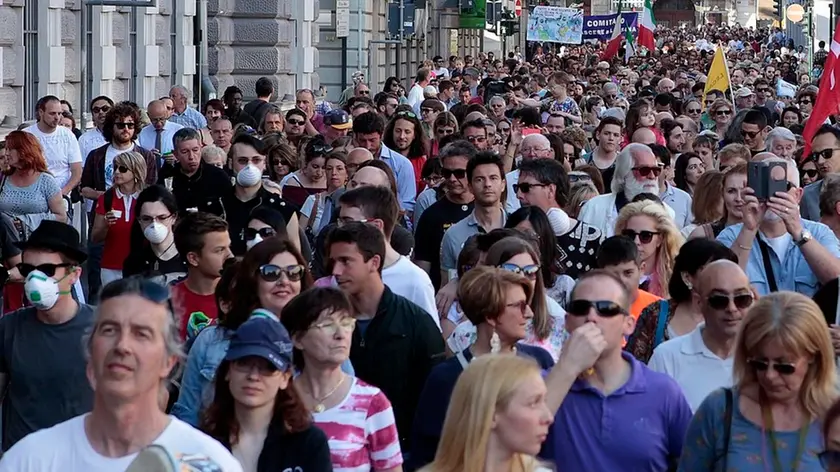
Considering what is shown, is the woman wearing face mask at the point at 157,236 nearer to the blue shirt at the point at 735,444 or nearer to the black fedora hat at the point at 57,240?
the black fedora hat at the point at 57,240

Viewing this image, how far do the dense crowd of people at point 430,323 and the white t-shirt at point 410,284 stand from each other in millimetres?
16

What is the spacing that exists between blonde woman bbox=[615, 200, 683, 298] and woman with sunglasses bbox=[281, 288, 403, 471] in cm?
279

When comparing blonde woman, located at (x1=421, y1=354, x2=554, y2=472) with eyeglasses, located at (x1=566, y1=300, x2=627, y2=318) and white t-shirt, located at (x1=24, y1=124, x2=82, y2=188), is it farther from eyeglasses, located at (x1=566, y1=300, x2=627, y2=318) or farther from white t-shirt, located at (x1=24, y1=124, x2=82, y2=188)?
white t-shirt, located at (x1=24, y1=124, x2=82, y2=188)

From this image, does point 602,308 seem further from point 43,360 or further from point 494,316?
point 43,360

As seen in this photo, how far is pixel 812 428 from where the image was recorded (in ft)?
16.7

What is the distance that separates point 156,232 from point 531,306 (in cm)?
285

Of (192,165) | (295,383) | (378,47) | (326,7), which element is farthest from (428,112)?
(378,47)

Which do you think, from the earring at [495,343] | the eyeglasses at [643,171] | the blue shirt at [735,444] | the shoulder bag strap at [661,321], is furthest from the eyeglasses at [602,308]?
the eyeglasses at [643,171]

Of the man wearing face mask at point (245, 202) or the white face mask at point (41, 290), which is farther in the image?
the man wearing face mask at point (245, 202)

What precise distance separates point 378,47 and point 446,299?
32.9 metres

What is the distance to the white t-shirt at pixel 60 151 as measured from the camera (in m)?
14.2

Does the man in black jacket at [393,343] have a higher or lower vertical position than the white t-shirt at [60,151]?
lower

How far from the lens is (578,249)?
29.1ft

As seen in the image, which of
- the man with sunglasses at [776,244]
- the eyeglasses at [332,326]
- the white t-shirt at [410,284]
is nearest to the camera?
the eyeglasses at [332,326]
